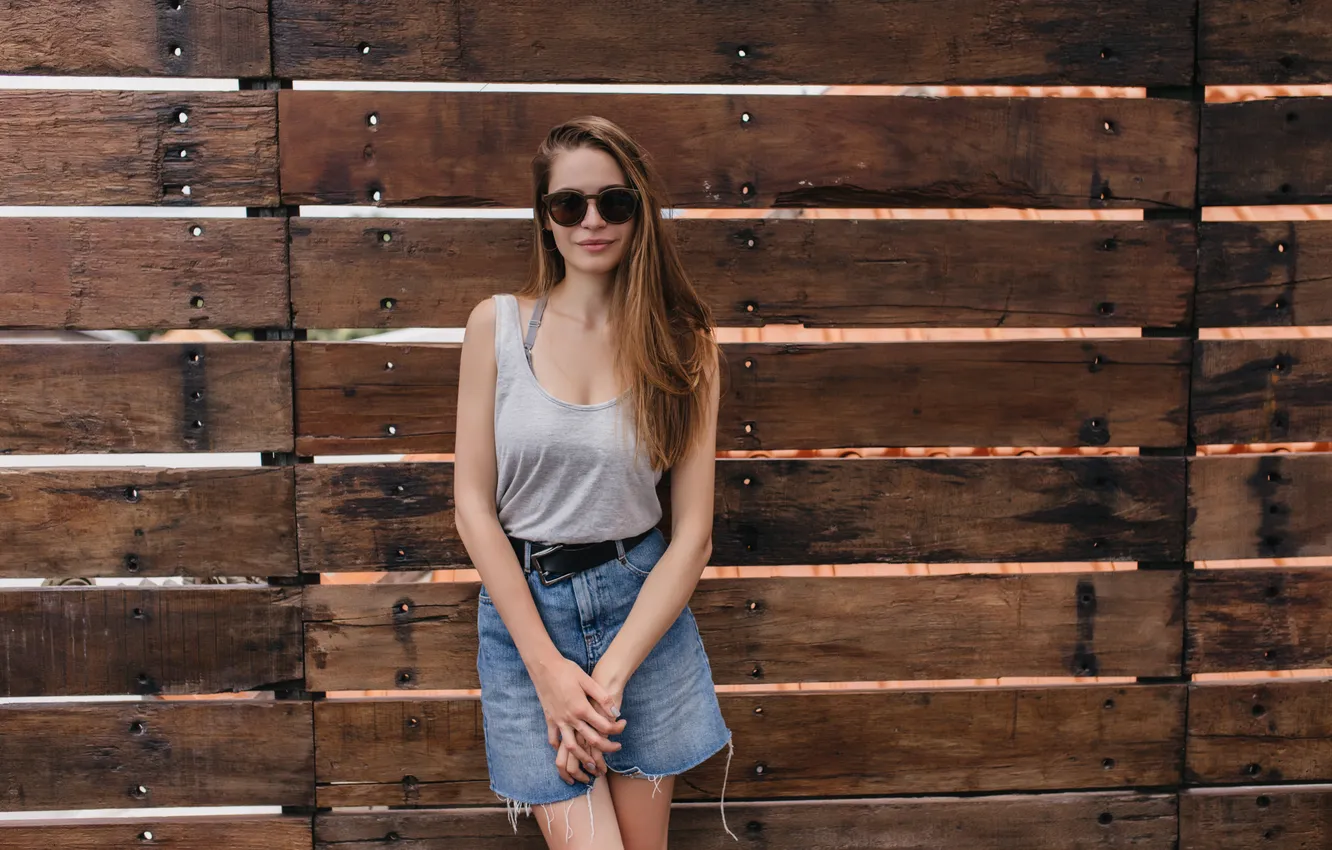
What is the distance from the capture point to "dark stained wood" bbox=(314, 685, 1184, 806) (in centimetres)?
252

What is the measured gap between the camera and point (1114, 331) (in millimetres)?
2643

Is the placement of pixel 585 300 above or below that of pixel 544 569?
above

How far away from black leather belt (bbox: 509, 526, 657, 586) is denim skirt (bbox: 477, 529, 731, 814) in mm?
13

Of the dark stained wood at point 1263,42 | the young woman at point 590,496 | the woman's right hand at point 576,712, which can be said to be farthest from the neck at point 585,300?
the dark stained wood at point 1263,42

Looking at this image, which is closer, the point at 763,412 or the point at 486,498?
the point at 486,498

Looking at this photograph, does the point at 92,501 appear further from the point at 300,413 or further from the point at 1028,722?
the point at 1028,722

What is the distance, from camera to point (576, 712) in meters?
1.83

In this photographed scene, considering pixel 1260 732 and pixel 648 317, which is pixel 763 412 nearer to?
pixel 648 317

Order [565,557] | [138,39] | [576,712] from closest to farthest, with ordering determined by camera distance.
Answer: [576,712], [565,557], [138,39]

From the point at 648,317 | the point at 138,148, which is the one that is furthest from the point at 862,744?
the point at 138,148

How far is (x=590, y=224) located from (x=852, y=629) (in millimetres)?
1271

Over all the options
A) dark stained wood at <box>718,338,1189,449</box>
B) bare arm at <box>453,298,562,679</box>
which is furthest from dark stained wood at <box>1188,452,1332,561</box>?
bare arm at <box>453,298,562,679</box>

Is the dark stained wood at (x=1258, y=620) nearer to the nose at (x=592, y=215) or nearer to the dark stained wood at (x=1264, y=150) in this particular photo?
the dark stained wood at (x=1264, y=150)

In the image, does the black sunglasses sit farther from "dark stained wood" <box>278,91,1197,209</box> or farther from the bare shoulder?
"dark stained wood" <box>278,91,1197,209</box>
